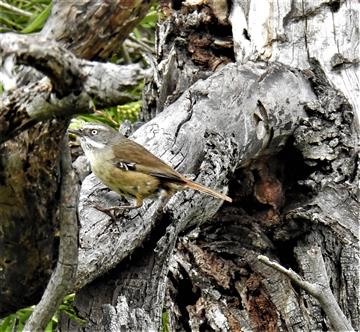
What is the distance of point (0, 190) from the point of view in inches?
102

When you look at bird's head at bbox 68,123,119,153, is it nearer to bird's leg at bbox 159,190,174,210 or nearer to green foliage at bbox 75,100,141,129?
bird's leg at bbox 159,190,174,210

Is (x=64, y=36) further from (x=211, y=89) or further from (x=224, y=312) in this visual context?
(x=224, y=312)

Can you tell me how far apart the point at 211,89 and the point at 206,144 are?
0.96 feet

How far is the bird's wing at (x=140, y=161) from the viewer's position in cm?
383

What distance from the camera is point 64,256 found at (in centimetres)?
266

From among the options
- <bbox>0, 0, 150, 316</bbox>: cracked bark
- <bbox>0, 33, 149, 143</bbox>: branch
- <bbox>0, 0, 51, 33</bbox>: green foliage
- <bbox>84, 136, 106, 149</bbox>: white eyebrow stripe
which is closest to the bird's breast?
<bbox>84, 136, 106, 149</bbox>: white eyebrow stripe

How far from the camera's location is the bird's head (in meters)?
4.21

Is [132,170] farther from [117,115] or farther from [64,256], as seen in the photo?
[64,256]

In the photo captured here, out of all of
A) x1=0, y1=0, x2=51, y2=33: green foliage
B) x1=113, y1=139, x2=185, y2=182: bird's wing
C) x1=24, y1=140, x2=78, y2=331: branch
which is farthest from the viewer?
x1=0, y1=0, x2=51, y2=33: green foliage

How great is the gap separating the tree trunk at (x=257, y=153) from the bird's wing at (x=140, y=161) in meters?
0.06

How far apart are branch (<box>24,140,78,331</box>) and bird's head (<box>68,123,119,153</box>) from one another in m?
1.54

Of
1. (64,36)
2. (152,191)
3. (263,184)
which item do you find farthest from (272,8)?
(64,36)

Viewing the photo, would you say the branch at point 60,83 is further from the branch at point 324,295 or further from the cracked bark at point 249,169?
the cracked bark at point 249,169

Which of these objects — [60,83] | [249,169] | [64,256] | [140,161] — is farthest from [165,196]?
[60,83]
